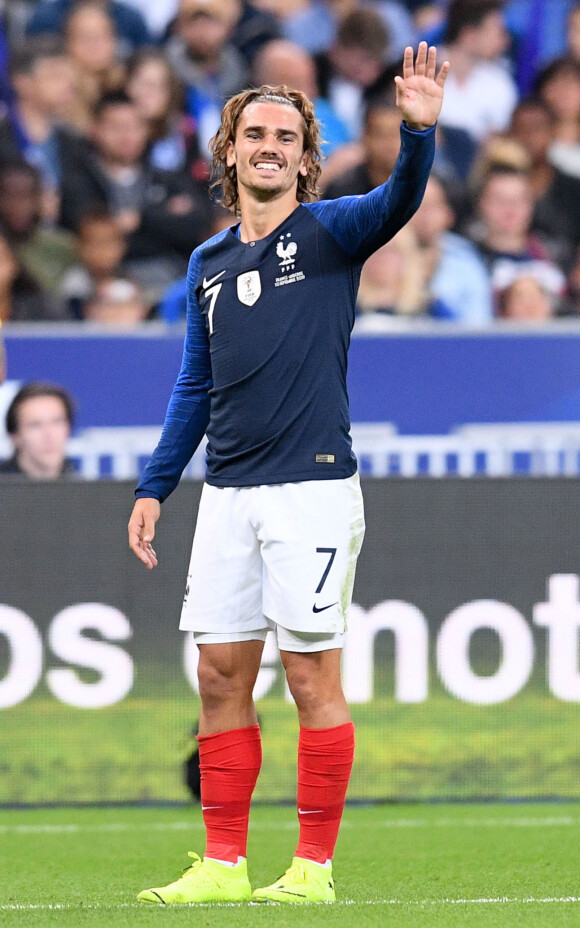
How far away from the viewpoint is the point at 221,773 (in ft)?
11.4

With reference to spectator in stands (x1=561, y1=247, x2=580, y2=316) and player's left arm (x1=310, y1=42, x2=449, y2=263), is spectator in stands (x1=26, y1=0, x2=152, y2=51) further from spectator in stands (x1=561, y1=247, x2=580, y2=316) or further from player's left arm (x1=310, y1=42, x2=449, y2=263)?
player's left arm (x1=310, y1=42, x2=449, y2=263)

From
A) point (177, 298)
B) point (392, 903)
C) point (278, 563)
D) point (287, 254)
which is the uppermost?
point (177, 298)

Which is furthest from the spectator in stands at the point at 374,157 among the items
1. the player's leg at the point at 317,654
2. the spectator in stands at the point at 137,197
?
the player's leg at the point at 317,654

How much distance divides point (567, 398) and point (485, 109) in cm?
317

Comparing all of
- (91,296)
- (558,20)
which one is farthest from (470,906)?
(558,20)

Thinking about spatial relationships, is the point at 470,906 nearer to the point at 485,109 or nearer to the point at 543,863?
the point at 543,863

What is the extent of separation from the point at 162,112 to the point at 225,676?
23.9ft

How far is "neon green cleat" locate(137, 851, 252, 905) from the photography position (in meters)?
3.35

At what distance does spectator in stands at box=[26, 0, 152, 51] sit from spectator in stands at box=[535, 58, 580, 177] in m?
3.01

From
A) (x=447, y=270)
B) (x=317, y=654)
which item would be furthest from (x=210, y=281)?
(x=447, y=270)

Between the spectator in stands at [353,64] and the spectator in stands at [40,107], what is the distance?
1894 millimetres

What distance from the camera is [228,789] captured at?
3459 millimetres

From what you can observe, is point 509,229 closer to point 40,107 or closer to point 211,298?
point 40,107

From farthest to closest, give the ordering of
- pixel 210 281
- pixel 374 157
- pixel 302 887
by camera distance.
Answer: pixel 374 157
pixel 210 281
pixel 302 887
